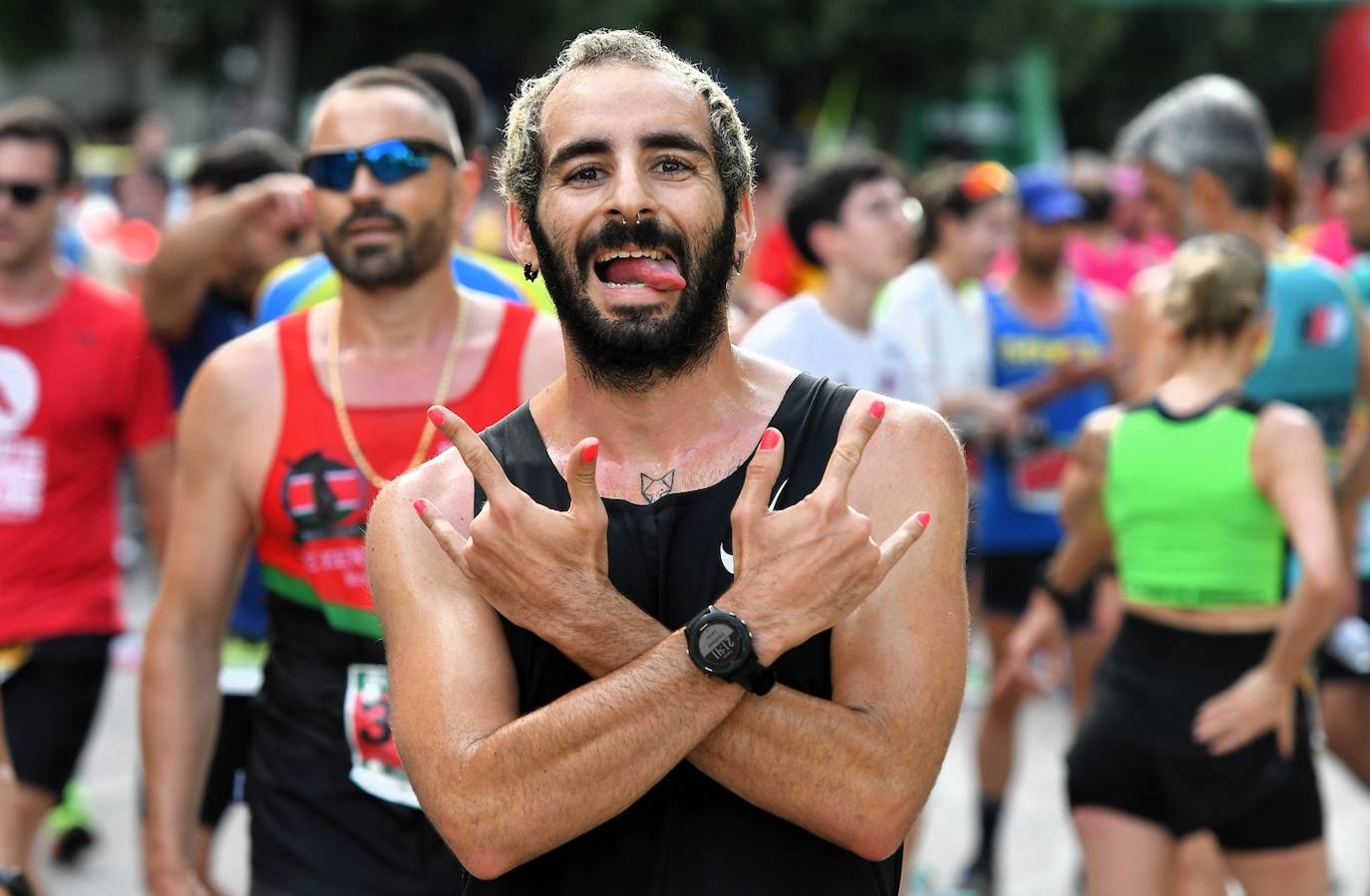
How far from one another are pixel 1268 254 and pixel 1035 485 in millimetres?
1882

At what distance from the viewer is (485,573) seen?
2408 mm

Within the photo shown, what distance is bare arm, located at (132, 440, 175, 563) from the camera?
18.5 feet

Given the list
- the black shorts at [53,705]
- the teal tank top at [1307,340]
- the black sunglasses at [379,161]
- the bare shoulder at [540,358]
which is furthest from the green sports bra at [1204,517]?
the black shorts at [53,705]

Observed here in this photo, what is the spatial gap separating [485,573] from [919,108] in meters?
26.5

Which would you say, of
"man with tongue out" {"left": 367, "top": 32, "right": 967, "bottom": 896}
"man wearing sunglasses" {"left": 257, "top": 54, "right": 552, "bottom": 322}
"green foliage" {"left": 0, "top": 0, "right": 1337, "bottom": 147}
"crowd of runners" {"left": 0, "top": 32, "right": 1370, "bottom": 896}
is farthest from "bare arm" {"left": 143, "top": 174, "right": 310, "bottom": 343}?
"green foliage" {"left": 0, "top": 0, "right": 1337, "bottom": 147}

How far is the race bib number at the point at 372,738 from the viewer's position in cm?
375

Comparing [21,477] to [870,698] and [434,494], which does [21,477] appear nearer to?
[434,494]

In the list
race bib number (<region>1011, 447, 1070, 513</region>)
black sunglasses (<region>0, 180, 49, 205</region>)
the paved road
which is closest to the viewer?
black sunglasses (<region>0, 180, 49, 205</region>)

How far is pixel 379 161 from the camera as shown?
13.4 ft

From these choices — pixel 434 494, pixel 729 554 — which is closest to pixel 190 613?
pixel 434 494

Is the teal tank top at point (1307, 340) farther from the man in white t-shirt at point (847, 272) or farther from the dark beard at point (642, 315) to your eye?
the dark beard at point (642, 315)

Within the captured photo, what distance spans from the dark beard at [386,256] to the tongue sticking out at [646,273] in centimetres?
156

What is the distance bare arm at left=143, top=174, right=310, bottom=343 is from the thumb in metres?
3.42

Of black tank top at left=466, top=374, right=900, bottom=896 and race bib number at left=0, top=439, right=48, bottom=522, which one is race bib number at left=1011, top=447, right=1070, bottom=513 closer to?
race bib number at left=0, top=439, right=48, bottom=522
